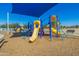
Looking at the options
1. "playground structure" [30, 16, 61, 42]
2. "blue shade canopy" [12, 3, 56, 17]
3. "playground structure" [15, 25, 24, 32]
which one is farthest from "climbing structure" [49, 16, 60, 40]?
"playground structure" [15, 25, 24, 32]

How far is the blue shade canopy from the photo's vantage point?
6.16 metres

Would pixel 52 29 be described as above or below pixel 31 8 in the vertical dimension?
below

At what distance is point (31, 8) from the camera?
623 cm

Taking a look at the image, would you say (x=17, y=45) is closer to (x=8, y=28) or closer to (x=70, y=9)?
(x=8, y=28)

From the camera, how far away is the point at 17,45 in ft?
20.5

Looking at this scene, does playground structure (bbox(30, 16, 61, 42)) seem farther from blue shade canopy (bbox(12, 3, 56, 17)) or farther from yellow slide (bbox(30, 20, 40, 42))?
blue shade canopy (bbox(12, 3, 56, 17))

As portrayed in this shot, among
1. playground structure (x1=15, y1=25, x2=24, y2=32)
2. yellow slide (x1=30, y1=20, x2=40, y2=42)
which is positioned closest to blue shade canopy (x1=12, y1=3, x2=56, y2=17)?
yellow slide (x1=30, y1=20, x2=40, y2=42)

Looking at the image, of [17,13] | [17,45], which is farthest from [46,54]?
[17,13]

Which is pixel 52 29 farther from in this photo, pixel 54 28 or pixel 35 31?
pixel 35 31

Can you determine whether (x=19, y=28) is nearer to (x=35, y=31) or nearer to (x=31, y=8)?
(x=35, y=31)

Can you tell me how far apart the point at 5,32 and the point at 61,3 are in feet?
4.18

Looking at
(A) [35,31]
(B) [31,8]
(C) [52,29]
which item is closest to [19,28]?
(A) [35,31]

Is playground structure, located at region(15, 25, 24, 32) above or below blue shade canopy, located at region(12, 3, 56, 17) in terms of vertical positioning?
below

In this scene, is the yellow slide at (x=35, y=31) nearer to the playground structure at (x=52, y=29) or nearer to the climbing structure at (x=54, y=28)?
the playground structure at (x=52, y=29)
